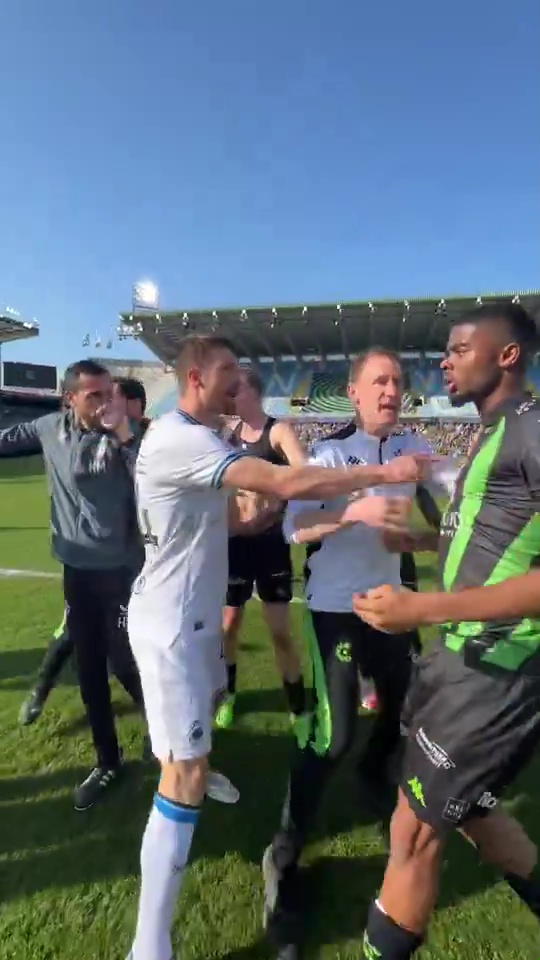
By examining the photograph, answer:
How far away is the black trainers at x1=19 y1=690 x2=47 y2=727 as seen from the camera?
4188 millimetres

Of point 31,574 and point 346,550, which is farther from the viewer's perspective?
point 31,574

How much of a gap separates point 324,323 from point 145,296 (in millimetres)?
22876

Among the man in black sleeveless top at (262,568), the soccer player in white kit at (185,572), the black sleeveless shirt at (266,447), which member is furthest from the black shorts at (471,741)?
the black sleeveless shirt at (266,447)

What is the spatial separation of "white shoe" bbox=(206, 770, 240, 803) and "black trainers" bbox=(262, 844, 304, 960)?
2.08 feet

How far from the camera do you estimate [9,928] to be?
2.41 metres

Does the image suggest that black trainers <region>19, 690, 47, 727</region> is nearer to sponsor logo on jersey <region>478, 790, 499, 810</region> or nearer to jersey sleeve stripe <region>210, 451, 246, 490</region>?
jersey sleeve stripe <region>210, 451, 246, 490</region>

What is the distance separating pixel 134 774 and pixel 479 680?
244cm

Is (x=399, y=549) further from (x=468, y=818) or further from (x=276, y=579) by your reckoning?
(x=276, y=579)

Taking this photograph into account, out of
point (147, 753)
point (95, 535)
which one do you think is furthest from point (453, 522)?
point (147, 753)

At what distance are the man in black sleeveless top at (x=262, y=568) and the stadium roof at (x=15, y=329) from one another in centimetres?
5357

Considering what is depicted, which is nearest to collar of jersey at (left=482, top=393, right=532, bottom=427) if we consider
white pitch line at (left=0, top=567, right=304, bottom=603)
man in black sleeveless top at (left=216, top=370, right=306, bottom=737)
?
man in black sleeveless top at (left=216, top=370, right=306, bottom=737)

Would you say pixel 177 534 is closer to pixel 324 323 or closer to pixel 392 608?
pixel 392 608

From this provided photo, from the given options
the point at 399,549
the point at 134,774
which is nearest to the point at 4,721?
the point at 134,774

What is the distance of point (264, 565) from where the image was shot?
4.28m
